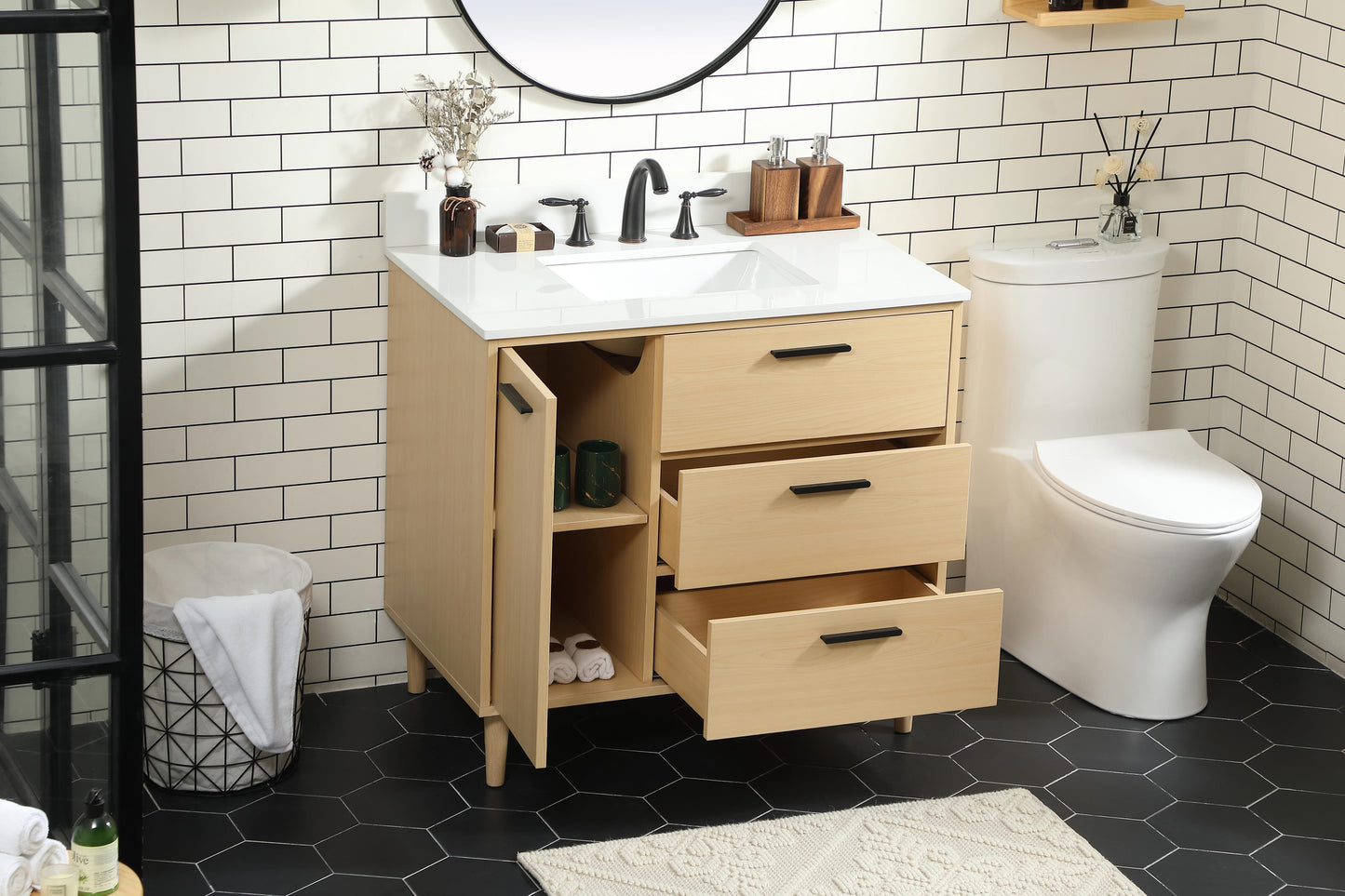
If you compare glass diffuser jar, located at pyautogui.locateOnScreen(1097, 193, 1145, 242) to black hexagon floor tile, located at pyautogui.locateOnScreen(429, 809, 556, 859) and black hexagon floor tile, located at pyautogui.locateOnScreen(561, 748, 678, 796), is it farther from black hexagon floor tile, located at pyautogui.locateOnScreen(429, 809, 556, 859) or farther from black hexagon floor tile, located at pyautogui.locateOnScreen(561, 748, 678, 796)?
black hexagon floor tile, located at pyautogui.locateOnScreen(429, 809, 556, 859)

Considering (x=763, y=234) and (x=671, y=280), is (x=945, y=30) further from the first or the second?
(x=671, y=280)

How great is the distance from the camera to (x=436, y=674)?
11.4 feet

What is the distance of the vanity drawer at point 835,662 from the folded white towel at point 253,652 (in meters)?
0.63

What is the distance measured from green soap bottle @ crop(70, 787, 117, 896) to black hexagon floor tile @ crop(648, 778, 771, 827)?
3.59 feet

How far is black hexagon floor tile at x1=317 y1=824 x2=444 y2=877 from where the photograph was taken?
110 inches

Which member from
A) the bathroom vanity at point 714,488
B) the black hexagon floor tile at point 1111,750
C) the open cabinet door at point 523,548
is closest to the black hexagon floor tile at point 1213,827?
the black hexagon floor tile at point 1111,750

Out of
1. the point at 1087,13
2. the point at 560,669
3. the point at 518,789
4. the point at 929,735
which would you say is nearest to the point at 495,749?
the point at 518,789

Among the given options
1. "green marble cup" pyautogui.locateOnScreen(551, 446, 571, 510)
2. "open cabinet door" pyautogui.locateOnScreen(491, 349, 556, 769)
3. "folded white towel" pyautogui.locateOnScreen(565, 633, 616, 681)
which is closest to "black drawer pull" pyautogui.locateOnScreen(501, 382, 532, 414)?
"open cabinet door" pyautogui.locateOnScreen(491, 349, 556, 769)

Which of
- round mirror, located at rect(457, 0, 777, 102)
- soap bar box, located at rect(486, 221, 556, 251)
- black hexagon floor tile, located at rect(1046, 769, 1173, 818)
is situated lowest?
black hexagon floor tile, located at rect(1046, 769, 1173, 818)

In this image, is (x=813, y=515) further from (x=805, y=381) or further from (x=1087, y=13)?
(x=1087, y=13)

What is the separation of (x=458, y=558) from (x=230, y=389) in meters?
0.56

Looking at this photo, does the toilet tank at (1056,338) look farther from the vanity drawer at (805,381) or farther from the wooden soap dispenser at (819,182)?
the vanity drawer at (805,381)

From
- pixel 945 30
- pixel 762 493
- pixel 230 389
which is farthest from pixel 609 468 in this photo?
pixel 945 30

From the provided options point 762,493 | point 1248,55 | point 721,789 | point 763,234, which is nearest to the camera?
point 762,493
